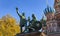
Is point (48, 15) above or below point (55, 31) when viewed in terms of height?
above

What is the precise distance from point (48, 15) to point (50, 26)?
110 inches

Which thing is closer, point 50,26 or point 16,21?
point 16,21

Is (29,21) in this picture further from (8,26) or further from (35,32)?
(8,26)

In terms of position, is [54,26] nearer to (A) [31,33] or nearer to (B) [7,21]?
(B) [7,21]

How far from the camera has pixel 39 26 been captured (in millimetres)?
14117

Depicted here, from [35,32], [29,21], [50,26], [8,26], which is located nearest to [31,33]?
[35,32]

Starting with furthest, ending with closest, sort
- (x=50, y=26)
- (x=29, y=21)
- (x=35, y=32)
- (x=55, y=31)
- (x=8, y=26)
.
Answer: (x=50, y=26)
(x=55, y=31)
(x=8, y=26)
(x=29, y=21)
(x=35, y=32)

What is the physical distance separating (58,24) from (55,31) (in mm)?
1749

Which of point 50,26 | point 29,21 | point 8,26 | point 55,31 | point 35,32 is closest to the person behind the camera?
point 35,32

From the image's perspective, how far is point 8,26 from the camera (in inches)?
1346

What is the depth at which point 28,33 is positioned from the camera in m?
14.2

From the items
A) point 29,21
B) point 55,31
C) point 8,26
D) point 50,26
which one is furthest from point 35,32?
point 50,26

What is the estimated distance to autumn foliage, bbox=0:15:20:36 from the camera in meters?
33.0

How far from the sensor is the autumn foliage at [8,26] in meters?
33.0
